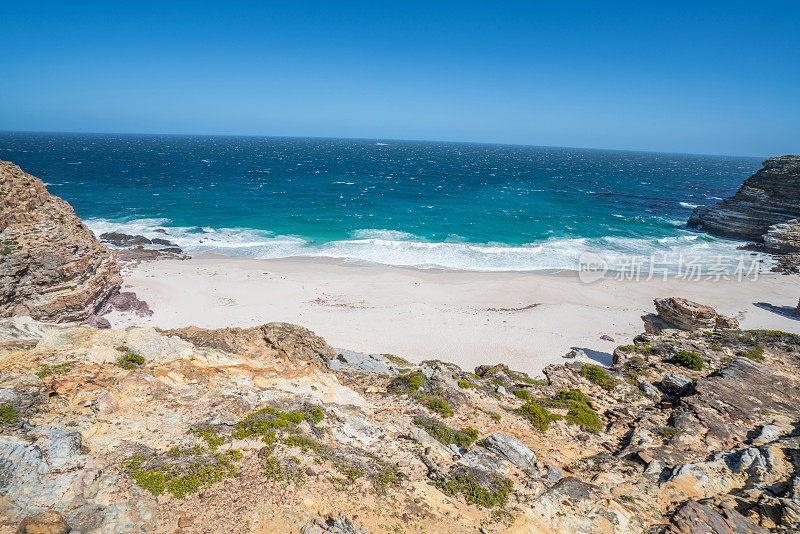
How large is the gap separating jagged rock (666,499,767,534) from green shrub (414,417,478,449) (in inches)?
195

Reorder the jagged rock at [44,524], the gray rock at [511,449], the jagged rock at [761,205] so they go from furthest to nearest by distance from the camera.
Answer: the jagged rock at [761,205], the gray rock at [511,449], the jagged rock at [44,524]

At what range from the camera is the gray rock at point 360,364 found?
16.7m

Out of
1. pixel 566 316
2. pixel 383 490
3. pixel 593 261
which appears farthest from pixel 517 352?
pixel 593 261

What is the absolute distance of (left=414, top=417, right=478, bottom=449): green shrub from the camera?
11.1m

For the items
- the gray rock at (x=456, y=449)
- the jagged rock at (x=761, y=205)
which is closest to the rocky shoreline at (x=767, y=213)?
the jagged rock at (x=761, y=205)

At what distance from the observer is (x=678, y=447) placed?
11.8 m

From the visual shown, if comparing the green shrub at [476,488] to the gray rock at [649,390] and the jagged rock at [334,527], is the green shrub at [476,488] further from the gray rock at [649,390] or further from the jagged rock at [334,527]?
the gray rock at [649,390]

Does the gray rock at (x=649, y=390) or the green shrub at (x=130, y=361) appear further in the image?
the gray rock at (x=649, y=390)

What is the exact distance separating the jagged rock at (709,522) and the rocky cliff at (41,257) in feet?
94.8

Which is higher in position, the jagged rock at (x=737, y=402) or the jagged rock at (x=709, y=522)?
the jagged rock at (x=709, y=522)

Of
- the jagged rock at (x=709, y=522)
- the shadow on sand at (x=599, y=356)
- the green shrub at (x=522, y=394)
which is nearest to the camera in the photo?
the jagged rock at (x=709, y=522)

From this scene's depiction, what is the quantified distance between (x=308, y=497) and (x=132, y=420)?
5191 millimetres

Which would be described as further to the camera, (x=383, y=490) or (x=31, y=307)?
(x=31, y=307)

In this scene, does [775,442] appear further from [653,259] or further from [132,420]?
[653,259]
